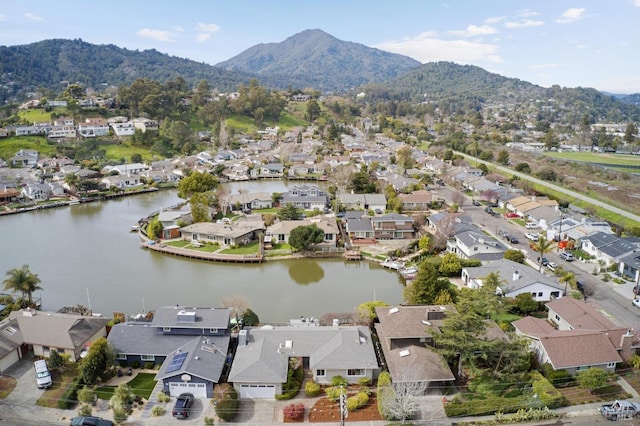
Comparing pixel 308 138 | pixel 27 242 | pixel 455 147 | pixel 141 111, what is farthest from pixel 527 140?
pixel 27 242

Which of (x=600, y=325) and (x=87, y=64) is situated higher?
(x=87, y=64)

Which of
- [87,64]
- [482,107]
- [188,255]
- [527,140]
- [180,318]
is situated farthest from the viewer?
[87,64]

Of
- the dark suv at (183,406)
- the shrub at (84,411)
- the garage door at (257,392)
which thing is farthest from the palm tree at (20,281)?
the garage door at (257,392)

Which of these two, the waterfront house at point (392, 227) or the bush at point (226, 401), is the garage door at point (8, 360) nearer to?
the bush at point (226, 401)

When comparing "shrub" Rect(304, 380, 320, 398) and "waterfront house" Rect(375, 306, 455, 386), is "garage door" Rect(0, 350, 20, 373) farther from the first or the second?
"waterfront house" Rect(375, 306, 455, 386)

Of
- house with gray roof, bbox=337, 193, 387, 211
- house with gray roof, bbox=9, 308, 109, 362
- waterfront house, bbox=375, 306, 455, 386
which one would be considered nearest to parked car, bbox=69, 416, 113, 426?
house with gray roof, bbox=9, 308, 109, 362

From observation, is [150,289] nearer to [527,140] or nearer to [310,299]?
[310,299]
